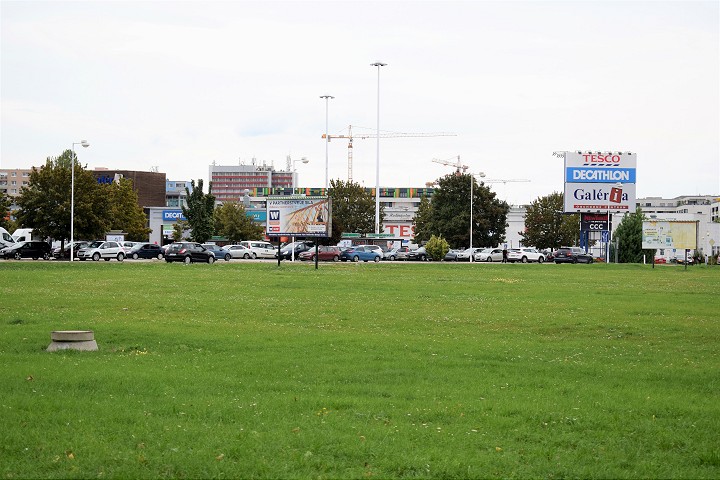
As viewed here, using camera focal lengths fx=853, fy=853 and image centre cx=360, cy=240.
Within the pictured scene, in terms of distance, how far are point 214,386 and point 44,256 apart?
212 feet

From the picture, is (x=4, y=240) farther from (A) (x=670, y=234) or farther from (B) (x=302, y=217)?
(A) (x=670, y=234)

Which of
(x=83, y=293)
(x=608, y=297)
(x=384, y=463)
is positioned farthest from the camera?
(x=608, y=297)

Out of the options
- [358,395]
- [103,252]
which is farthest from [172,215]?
[358,395]

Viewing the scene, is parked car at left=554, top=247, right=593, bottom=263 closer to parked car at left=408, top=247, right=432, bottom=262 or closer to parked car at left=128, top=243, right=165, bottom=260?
parked car at left=408, top=247, right=432, bottom=262

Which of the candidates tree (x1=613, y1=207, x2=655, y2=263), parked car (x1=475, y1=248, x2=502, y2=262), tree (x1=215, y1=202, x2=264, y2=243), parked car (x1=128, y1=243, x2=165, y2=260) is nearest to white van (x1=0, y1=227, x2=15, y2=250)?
parked car (x1=128, y1=243, x2=165, y2=260)

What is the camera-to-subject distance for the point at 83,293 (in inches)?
1199

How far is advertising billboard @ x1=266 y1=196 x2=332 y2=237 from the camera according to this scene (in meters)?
61.0

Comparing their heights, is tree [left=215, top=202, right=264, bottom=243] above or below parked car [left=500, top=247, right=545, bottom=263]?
above

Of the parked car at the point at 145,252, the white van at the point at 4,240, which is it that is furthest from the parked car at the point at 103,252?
the white van at the point at 4,240

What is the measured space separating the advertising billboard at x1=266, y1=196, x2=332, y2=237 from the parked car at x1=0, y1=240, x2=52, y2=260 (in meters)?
22.9

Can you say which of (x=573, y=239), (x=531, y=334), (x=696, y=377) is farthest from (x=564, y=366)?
(x=573, y=239)

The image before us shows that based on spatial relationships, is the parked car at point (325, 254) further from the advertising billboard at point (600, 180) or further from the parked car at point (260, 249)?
the advertising billboard at point (600, 180)

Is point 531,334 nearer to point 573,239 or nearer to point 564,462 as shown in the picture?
point 564,462

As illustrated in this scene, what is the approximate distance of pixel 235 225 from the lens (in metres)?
110
